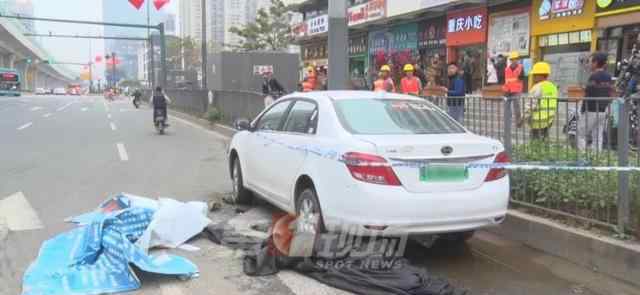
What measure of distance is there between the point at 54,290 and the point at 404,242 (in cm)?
300

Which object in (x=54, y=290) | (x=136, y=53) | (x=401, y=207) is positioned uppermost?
(x=136, y=53)

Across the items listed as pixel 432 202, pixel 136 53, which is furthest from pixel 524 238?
pixel 136 53

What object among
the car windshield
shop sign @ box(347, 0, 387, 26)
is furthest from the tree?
the car windshield

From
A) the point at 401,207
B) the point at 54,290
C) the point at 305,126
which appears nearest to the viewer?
the point at 54,290

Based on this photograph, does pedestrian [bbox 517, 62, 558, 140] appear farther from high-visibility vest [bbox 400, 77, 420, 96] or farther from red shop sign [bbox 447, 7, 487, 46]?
red shop sign [bbox 447, 7, 487, 46]

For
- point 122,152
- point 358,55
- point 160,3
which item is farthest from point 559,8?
point 160,3

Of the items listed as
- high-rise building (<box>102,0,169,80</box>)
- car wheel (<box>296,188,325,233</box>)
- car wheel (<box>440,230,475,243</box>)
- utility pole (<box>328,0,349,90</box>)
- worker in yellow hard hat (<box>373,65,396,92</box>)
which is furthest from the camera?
high-rise building (<box>102,0,169,80</box>)

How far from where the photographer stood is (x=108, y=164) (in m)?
10.7

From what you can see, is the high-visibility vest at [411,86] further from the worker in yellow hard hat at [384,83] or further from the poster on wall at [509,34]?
the poster on wall at [509,34]

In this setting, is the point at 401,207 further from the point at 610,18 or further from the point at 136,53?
the point at 136,53

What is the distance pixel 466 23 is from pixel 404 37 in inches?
187

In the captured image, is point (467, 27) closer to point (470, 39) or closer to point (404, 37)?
point (470, 39)

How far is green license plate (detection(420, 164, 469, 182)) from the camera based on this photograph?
467cm

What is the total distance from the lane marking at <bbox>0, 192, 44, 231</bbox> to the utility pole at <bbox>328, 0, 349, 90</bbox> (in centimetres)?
540
